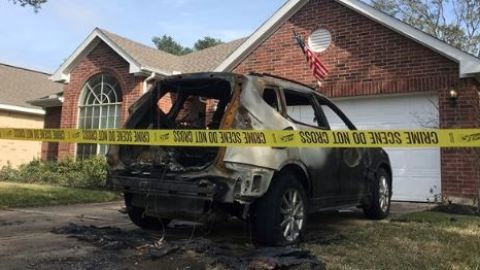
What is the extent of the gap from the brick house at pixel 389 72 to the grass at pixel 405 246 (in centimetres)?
333

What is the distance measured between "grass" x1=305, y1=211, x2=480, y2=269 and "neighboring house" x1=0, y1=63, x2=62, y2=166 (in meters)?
17.2

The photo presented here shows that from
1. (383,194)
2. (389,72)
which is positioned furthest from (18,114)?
(383,194)

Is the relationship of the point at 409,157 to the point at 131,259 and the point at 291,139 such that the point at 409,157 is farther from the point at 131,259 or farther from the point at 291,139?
the point at 131,259

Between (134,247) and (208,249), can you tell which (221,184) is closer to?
(208,249)

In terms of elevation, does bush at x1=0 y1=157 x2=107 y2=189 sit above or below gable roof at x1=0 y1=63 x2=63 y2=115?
below

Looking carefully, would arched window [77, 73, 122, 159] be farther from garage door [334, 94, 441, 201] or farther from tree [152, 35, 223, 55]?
tree [152, 35, 223, 55]

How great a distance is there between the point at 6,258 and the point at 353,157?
4226mm

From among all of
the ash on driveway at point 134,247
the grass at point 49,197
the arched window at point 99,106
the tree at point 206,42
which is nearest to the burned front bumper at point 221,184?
the ash on driveway at point 134,247

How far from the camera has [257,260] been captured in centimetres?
479

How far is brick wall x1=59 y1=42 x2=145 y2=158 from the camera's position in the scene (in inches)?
625

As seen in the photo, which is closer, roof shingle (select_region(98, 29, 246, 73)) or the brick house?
the brick house

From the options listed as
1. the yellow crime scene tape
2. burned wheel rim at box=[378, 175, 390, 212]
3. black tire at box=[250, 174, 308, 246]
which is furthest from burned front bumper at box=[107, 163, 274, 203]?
burned wheel rim at box=[378, 175, 390, 212]

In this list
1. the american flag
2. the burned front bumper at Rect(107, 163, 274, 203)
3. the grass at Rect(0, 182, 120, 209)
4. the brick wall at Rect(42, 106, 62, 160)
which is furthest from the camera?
the brick wall at Rect(42, 106, 62, 160)

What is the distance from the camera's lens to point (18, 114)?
2183 centimetres
